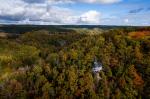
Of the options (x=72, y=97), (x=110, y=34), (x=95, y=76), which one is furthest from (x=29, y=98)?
(x=110, y=34)

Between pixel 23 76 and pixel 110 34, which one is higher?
pixel 110 34

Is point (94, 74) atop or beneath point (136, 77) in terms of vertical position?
atop

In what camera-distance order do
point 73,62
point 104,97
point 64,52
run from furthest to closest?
point 64,52 < point 73,62 < point 104,97

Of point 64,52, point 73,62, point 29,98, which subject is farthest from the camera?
point 64,52

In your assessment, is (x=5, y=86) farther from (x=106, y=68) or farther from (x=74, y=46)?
(x=106, y=68)

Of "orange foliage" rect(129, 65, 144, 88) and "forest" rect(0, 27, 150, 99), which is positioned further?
"orange foliage" rect(129, 65, 144, 88)

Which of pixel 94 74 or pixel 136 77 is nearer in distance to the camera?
pixel 136 77

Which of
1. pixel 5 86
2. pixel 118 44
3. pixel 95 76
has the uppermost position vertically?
pixel 118 44

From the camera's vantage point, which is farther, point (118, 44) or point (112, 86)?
point (118, 44)

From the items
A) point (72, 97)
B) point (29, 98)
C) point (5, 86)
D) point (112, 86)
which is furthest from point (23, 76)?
point (112, 86)

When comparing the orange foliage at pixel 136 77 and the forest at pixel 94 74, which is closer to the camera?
the forest at pixel 94 74
